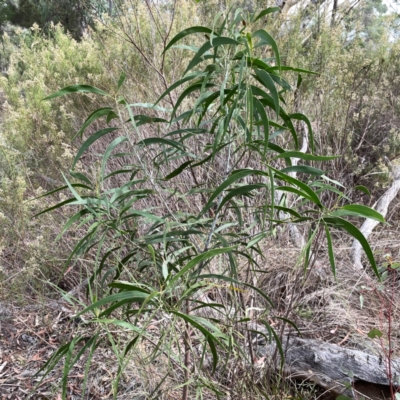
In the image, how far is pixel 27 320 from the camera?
2.48m

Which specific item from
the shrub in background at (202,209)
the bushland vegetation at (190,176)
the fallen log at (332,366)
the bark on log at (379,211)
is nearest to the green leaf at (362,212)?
the shrub in background at (202,209)

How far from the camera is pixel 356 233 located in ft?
2.70

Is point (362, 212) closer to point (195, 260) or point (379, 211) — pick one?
point (195, 260)

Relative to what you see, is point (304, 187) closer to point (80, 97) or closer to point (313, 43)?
point (313, 43)

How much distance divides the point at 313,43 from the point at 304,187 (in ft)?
8.39

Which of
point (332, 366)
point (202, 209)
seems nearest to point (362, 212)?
point (202, 209)

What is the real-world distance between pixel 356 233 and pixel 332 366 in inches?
46.6

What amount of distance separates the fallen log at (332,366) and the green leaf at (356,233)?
0.94m

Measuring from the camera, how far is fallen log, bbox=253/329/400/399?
1.72 m

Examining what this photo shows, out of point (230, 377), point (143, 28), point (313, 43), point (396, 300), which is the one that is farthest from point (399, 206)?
point (143, 28)

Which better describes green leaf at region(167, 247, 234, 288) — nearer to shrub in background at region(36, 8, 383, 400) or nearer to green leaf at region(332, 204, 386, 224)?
shrub in background at region(36, 8, 383, 400)

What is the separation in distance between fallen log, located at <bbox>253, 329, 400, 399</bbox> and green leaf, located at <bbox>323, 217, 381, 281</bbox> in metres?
0.94

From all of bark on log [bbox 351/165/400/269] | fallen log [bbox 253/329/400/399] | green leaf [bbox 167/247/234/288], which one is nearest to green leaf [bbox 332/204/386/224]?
green leaf [bbox 167/247/234/288]

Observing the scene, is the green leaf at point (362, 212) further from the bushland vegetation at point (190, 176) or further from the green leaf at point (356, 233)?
the bushland vegetation at point (190, 176)
